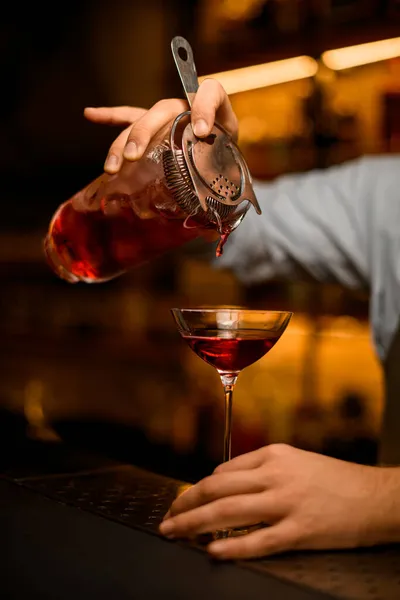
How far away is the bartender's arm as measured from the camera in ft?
2.50

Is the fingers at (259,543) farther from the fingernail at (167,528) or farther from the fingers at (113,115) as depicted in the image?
the fingers at (113,115)

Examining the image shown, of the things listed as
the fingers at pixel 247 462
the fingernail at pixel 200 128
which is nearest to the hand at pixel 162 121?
the fingernail at pixel 200 128

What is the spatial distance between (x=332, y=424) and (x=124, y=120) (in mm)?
1539

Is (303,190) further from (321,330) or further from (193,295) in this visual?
(193,295)

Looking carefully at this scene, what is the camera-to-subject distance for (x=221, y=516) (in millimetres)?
770

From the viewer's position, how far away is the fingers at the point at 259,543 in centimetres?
73

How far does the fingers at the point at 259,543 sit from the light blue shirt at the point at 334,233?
1011 mm

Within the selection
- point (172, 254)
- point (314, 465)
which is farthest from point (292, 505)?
point (172, 254)

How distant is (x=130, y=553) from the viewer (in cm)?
80

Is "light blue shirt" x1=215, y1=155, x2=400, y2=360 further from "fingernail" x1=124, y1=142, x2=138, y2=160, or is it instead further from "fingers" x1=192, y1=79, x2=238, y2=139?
"fingernail" x1=124, y1=142, x2=138, y2=160

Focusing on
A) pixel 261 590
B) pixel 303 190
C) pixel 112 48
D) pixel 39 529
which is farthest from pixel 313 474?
pixel 112 48

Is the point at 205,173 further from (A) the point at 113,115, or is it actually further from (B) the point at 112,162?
(A) the point at 113,115

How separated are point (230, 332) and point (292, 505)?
0.25 meters

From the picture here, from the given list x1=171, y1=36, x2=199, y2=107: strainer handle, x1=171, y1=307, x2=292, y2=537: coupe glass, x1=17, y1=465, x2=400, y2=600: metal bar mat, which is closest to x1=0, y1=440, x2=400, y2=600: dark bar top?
x1=17, y1=465, x2=400, y2=600: metal bar mat
